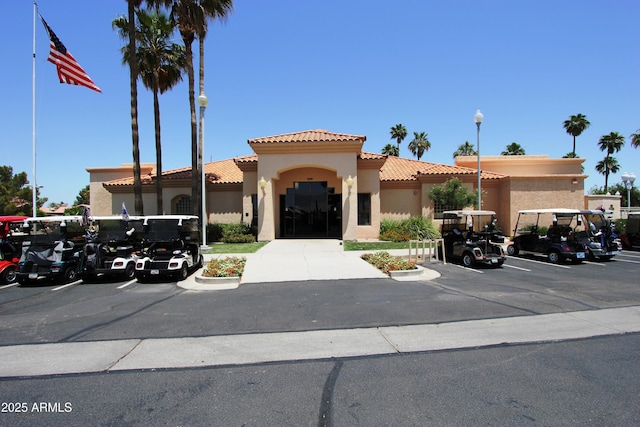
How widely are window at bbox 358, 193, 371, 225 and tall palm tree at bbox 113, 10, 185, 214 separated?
11801 millimetres

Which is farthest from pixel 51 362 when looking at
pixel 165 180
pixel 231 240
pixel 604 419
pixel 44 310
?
pixel 165 180

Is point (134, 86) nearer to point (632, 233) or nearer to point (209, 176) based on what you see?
point (209, 176)

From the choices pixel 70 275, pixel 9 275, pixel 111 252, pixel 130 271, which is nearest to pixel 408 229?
pixel 130 271

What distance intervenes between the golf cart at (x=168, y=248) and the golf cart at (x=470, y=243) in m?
9.38

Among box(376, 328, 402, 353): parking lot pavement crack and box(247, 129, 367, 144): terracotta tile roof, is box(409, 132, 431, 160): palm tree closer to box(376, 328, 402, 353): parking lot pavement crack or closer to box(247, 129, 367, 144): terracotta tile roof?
box(247, 129, 367, 144): terracotta tile roof

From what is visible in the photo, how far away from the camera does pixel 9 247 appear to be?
35.8 feet

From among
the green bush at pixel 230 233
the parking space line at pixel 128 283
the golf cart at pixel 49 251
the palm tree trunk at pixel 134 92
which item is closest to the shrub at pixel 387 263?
the parking space line at pixel 128 283

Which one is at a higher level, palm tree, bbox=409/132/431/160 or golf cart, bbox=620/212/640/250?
palm tree, bbox=409/132/431/160

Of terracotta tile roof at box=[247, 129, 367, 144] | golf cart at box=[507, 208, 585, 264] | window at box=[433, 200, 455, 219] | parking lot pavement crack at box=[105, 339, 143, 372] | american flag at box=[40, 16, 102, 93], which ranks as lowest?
parking lot pavement crack at box=[105, 339, 143, 372]

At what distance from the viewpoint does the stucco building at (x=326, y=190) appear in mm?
19594

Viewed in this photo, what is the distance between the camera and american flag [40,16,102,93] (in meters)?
14.8

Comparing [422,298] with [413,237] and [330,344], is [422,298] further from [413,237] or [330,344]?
[413,237]

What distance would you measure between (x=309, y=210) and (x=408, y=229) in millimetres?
6039

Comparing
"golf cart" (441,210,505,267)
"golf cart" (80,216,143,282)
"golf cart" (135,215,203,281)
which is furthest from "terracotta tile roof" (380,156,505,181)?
"golf cart" (80,216,143,282)
